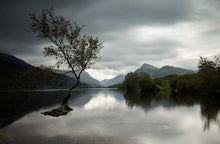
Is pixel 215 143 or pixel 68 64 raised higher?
pixel 68 64

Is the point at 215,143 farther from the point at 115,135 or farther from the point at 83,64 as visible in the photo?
the point at 83,64

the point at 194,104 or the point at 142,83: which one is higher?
the point at 142,83

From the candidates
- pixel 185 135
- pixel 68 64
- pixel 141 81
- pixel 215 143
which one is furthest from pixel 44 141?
pixel 141 81

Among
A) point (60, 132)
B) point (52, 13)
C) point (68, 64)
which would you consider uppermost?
point (52, 13)

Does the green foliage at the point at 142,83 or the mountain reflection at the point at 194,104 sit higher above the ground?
the green foliage at the point at 142,83

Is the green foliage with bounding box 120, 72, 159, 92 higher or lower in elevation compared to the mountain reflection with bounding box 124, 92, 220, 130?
higher

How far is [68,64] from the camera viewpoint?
32.4 meters

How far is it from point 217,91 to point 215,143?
261 ft

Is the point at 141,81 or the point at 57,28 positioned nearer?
the point at 57,28

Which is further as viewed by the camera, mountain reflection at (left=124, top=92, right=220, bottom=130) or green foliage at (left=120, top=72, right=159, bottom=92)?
green foliage at (left=120, top=72, right=159, bottom=92)

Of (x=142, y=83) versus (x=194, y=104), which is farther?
(x=142, y=83)

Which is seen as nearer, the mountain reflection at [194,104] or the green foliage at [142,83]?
the mountain reflection at [194,104]

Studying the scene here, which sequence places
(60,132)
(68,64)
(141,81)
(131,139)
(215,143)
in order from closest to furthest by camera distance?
1. (215,143)
2. (131,139)
3. (60,132)
4. (68,64)
5. (141,81)

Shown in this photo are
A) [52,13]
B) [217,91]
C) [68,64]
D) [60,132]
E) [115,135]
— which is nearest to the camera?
[115,135]
